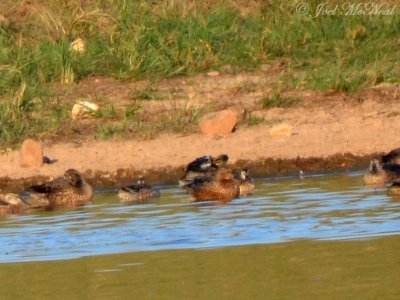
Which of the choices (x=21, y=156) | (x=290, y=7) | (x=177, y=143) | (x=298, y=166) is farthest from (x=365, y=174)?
(x=290, y=7)

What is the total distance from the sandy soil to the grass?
13.7 inches

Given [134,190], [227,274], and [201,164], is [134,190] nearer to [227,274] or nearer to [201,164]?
[201,164]

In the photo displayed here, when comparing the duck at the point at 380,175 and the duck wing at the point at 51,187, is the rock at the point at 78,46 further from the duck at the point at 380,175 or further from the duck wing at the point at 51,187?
the duck at the point at 380,175

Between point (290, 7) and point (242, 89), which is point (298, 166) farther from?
point (290, 7)

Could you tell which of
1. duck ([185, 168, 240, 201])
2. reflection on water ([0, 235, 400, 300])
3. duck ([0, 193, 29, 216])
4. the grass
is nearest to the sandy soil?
the grass

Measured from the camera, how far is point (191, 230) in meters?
10.5

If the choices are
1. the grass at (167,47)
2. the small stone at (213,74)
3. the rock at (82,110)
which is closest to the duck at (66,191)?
the grass at (167,47)

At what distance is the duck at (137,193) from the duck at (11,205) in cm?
89

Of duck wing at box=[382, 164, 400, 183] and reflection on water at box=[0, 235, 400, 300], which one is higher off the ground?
duck wing at box=[382, 164, 400, 183]

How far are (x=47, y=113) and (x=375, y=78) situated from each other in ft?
12.4

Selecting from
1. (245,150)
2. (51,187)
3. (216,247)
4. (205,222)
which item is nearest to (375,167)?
(245,150)

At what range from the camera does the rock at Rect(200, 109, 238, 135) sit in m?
15.0

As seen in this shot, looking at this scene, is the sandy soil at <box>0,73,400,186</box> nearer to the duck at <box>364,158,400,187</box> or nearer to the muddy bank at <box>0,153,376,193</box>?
the muddy bank at <box>0,153,376,193</box>

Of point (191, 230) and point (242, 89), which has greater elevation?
point (242, 89)
